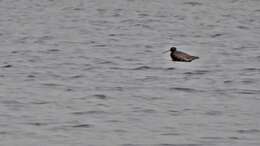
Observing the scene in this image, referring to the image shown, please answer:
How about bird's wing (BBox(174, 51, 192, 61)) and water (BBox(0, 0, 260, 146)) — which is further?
bird's wing (BBox(174, 51, 192, 61))

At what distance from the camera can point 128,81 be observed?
1065 inches

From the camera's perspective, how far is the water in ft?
64.6

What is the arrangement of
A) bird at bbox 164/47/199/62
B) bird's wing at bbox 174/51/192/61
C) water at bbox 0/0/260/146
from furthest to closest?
bird's wing at bbox 174/51/192/61
bird at bbox 164/47/199/62
water at bbox 0/0/260/146

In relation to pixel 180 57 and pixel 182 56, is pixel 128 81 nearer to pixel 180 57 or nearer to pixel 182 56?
pixel 180 57

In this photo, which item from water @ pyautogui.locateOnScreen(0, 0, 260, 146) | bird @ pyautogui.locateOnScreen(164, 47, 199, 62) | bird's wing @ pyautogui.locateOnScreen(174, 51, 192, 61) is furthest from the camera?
bird's wing @ pyautogui.locateOnScreen(174, 51, 192, 61)

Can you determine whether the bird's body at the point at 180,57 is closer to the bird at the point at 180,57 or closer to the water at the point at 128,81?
the bird at the point at 180,57

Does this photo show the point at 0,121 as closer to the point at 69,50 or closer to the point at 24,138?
the point at 24,138

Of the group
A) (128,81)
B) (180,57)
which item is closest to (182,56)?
(180,57)

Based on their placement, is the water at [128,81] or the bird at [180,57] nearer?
the water at [128,81]

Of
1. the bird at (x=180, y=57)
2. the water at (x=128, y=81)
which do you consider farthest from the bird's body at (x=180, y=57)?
the water at (x=128, y=81)

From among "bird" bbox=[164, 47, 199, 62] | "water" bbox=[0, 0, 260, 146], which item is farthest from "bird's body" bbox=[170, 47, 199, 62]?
"water" bbox=[0, 0, 260, 146]

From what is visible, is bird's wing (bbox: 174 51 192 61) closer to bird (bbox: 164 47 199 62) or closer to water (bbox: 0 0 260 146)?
bird (bbox: 164 47 199 62)

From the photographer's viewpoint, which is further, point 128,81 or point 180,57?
point 180,57

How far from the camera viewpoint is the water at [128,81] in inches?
776
